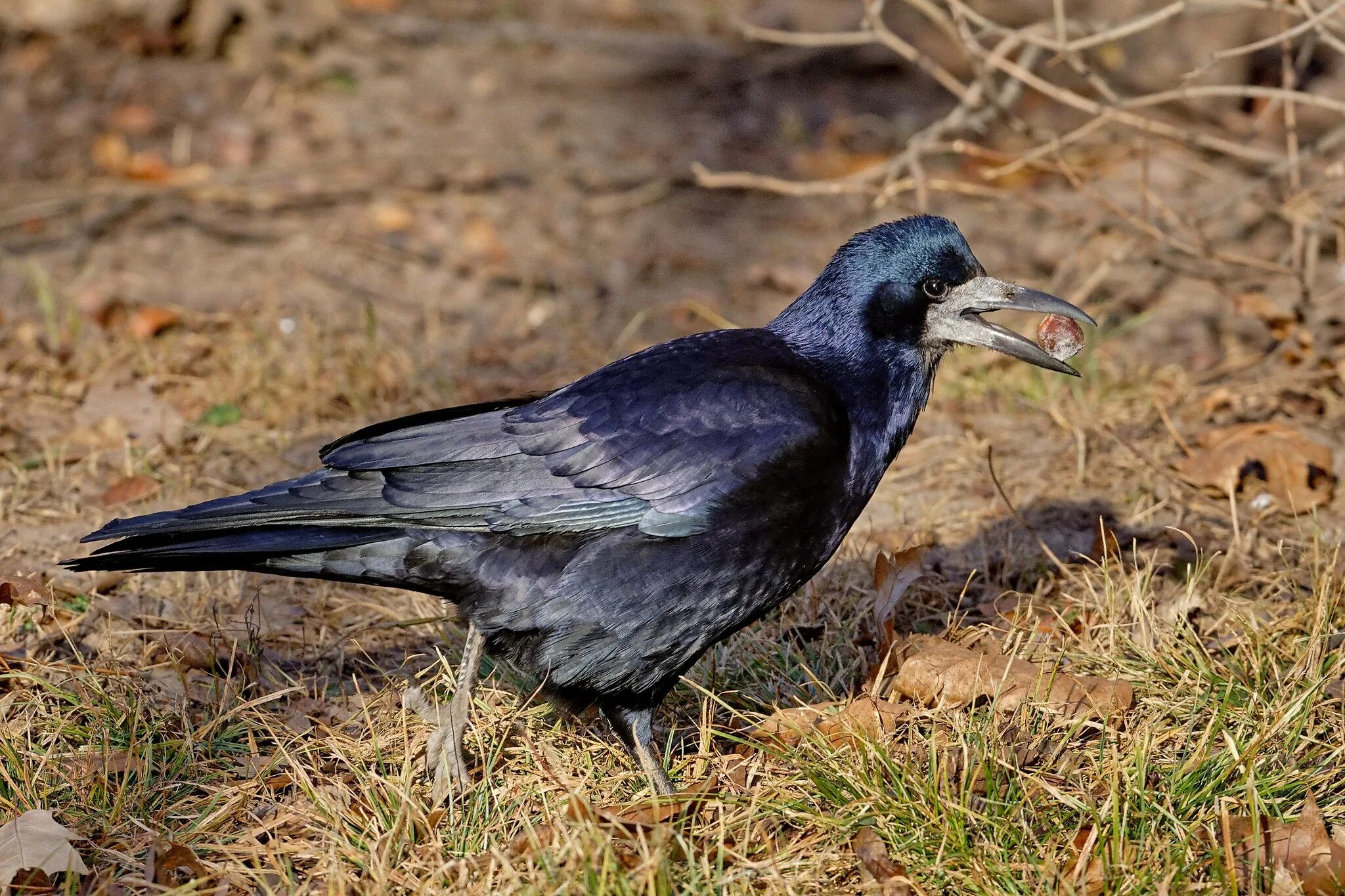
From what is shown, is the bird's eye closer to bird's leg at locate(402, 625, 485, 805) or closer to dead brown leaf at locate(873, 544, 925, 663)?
dead brown leaf at locate(873, 544, 925, 663)

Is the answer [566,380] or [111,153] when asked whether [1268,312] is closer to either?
[566,380]

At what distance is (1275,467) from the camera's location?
179 inches

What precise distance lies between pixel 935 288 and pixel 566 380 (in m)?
2.47

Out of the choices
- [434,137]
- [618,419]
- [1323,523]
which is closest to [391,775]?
[618,419]

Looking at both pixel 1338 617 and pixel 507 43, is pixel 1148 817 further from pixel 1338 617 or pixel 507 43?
pixel 507 43

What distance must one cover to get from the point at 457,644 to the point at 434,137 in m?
4.28

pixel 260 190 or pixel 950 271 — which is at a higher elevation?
pixel 950 271

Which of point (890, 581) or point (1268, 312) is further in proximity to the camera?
point (1268, 312)

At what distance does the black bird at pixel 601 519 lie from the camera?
3.28 m

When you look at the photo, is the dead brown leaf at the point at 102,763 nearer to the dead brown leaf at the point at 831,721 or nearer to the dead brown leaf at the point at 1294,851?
the dead brown leaf at the point at 831,721

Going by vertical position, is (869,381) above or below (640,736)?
above

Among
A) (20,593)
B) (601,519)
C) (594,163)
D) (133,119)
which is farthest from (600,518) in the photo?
(133,119)

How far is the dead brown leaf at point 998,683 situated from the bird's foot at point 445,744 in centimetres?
108

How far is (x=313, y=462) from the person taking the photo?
500 centimetres
